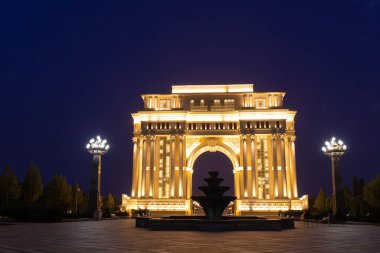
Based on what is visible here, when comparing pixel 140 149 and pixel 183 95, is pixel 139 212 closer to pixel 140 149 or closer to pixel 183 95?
pixel 140 149

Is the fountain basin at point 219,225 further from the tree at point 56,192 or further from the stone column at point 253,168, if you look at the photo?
the tree at point 56,192

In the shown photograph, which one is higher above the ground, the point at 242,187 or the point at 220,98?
the point at 220,98

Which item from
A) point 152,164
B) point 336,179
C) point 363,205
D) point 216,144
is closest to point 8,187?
point 152,164

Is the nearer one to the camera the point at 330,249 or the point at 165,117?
the point at 330,249

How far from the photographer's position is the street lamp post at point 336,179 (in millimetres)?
40147

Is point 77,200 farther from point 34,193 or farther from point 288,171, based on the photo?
point 288,171

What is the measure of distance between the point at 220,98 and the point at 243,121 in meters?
7.64

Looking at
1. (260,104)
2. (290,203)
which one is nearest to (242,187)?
(290,203)

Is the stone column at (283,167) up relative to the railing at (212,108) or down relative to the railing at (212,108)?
down

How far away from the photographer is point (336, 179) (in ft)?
135

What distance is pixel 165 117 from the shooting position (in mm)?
77062

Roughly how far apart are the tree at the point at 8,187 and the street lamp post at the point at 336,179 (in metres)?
46.1

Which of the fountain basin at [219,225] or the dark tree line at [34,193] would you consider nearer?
the fountain basin at [219,225]

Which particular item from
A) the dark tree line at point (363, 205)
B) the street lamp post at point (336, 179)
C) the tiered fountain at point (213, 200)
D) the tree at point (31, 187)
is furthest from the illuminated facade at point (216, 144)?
the tiered fountain at point (213, 200)
